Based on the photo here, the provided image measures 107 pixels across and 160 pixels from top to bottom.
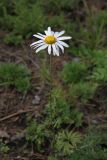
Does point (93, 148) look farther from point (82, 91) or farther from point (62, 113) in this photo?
point (82, 91)

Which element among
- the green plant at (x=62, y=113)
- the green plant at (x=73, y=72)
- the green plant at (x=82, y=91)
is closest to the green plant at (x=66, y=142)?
the green plant at (x=62, y=113)

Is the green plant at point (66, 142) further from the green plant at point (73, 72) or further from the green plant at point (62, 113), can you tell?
the green plant at point (73, 72)

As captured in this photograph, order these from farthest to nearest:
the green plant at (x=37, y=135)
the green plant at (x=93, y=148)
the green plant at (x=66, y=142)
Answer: the green plant at (x=37, y=135) → the green plant at (x=66, y=142) → the green plant at (x=93, y=148)

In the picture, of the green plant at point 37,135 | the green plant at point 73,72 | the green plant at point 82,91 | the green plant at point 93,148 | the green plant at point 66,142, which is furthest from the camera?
the green plant at point 73,72

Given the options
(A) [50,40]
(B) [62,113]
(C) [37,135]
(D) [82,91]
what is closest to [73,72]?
(D) [82,91]

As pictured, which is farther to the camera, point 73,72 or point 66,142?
point 73,72

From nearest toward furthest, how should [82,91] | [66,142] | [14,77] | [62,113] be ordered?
[66,142] < [62,113] < [82,91] < [14,77]
